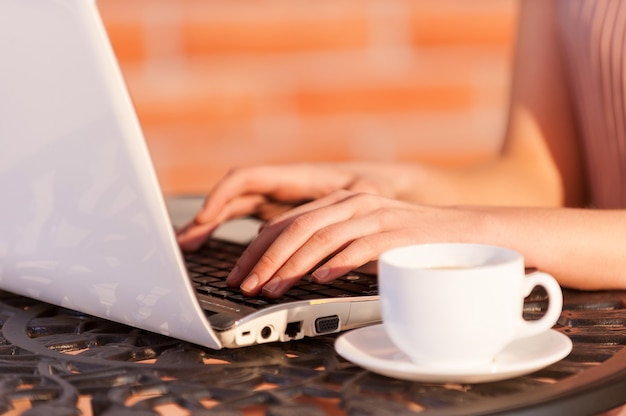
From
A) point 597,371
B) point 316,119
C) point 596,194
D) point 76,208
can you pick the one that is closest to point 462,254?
point 597,371

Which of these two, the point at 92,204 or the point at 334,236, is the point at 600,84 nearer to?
the point at 334,236

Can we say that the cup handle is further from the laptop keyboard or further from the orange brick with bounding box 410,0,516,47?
the orange brick with bounding box 410,0,516,47

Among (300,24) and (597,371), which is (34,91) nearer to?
(597,371)

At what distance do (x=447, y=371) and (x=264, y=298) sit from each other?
8.2 inches

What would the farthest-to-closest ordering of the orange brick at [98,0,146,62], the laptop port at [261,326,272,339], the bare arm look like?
the orange brick at [98,0,146,62] < the bare arm < the laptop port at [261,326,272,339]

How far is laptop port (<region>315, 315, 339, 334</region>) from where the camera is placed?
728 mm

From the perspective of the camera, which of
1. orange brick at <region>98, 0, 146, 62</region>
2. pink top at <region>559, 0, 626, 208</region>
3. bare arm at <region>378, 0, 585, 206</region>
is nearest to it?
pink top at <region>559, 0, 626, 208</region>

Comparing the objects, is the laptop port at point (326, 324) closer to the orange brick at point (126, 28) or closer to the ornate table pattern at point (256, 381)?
the ornate table pattern at point (256, 381)

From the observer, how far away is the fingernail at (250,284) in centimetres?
76

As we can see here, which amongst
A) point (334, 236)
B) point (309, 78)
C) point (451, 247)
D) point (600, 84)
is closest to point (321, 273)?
point (334, 236)

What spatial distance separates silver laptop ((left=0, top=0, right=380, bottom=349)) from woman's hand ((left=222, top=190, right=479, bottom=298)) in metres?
0.02

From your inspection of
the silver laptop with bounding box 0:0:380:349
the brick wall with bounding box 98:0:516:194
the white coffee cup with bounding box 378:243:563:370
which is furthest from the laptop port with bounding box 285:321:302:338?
the brick wall with bounding box 98:0:516:194

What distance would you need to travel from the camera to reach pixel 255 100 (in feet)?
7.06

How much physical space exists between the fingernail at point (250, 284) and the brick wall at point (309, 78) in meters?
1.39
